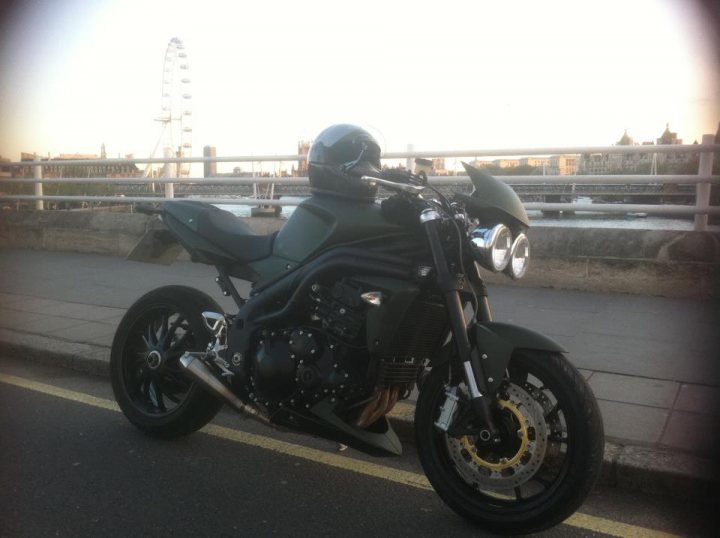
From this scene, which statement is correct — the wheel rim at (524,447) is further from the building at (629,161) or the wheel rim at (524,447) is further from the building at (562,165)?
the building at (562,165)

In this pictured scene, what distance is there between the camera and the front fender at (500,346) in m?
3.03

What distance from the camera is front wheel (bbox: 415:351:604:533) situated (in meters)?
2.93

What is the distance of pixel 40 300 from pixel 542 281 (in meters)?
5.19

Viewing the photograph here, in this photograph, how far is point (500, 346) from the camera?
3.05 meters

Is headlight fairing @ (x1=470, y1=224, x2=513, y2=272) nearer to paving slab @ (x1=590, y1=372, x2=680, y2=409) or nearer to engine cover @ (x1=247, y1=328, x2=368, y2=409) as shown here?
engine cover @ (x1=247, y1=328, x2=368, y2=409)

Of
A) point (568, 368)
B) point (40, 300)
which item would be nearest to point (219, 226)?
point (568, 368)

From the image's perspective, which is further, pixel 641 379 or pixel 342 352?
pixel 641 379

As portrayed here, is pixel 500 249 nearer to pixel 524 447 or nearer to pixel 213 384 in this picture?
pixel 524 447

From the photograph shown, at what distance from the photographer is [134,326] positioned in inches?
173

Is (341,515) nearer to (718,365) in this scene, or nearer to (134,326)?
(134,326)

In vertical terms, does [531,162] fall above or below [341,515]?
above

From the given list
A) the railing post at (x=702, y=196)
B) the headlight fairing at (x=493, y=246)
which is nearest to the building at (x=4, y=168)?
the headlight fairing at (x=493, y=246)

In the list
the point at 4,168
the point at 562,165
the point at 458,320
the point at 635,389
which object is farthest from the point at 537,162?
the point at 4,168

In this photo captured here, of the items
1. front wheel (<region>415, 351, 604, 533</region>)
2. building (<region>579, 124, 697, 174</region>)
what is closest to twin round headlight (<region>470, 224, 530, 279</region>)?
front wheel (<region>415, 351, 604, 533</region>)
